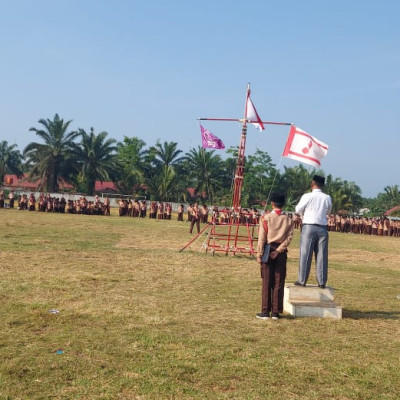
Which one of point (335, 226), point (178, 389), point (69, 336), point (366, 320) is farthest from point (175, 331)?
point (335, 226)

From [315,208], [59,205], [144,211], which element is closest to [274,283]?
[315,208]

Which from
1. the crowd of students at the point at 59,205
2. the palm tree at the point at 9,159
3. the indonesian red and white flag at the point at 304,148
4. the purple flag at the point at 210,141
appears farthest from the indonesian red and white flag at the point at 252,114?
the palm tree at the point at 9,159

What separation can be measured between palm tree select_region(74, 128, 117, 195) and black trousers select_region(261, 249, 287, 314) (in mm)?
49366

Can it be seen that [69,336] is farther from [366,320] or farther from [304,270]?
[366,320]

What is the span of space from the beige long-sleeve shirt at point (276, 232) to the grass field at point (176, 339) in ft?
3.47

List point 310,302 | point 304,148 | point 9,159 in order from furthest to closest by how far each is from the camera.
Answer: point 9,159
point 304,148
point 310,302

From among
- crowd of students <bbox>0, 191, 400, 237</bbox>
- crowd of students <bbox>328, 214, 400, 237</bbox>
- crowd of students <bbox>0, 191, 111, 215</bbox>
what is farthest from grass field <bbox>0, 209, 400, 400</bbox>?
crowd of students <bbox>328, 214, 400, 237</bbox>

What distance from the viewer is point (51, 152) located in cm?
5350

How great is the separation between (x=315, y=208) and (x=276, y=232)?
0.76 m

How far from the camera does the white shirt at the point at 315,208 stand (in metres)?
7.18

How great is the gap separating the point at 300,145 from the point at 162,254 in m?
5.91

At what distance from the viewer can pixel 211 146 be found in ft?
48.9

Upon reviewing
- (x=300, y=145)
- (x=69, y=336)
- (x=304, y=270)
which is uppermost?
(x=300, y=145)

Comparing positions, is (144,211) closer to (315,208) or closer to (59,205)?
(59,205)
